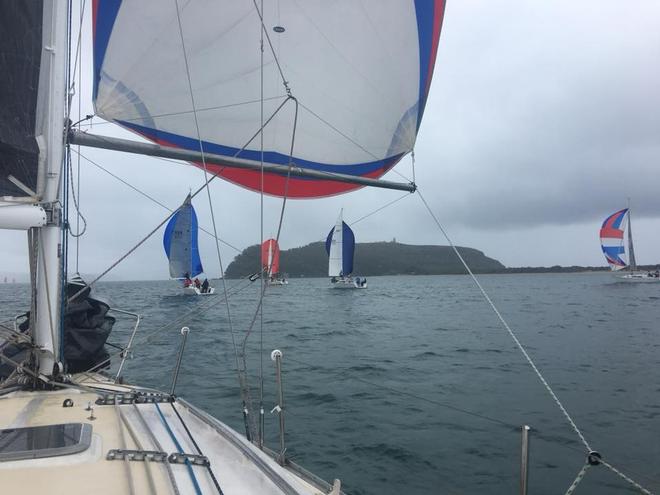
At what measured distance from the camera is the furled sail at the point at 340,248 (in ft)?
141

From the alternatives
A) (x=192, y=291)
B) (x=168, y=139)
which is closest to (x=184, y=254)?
(x=192, y=291)

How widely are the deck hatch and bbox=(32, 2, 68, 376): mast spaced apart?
0.81 metres

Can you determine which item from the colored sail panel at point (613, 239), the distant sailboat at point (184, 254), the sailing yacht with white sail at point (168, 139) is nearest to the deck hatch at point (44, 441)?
the sailing yacht with white sail at point (168, 139)

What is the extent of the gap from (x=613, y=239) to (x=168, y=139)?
181 feet

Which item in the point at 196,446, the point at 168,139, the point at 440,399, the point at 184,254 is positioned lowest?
the point at 440,399

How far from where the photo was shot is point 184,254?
34125mm

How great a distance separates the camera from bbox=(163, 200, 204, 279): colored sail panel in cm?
3112

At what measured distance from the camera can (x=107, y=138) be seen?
3.24 meters

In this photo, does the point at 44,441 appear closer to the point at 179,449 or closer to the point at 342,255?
the point at 179,449

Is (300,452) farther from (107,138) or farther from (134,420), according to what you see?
(107,138)

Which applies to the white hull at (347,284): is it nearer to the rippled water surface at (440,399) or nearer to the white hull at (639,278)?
the rippled water surface at (440,399)

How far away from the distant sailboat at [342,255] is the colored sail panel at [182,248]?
13128 mm

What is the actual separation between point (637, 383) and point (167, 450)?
338 inches

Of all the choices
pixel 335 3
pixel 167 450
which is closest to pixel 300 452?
pixel 167 450
